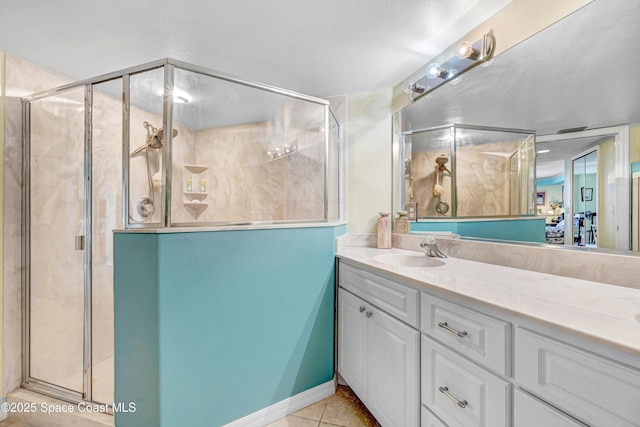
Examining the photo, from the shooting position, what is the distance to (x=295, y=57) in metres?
1.74

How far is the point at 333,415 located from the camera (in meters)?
1.55

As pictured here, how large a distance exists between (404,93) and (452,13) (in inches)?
27.2

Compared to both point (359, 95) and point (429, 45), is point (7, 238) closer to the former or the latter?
point (359, 95)

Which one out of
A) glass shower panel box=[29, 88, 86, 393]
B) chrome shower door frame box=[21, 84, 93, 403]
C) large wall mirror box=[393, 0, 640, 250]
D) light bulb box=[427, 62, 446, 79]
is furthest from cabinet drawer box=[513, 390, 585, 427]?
glass shower panel box=[29, 88, 86, 393]

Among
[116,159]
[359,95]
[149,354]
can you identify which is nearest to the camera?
[149,354]

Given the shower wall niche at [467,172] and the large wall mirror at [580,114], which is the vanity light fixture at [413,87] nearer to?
the shower wall niche at [467,172]

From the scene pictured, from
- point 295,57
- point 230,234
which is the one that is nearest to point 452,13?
point 295,57

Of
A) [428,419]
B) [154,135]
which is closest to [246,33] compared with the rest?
[154,135]

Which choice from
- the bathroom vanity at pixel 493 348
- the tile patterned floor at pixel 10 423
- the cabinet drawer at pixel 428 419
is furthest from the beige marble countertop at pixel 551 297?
the tile patterned floor at pixel 10 423

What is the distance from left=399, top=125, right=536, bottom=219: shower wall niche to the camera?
130 centimetres

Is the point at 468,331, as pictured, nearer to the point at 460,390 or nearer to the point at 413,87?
the point at 460,390

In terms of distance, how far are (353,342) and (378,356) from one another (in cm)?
25

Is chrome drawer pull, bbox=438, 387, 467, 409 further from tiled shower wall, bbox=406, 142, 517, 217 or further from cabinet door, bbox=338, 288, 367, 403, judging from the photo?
tiled shower wall, bbox=406, 142, 517, 217

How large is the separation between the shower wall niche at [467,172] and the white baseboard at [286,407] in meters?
1.34
